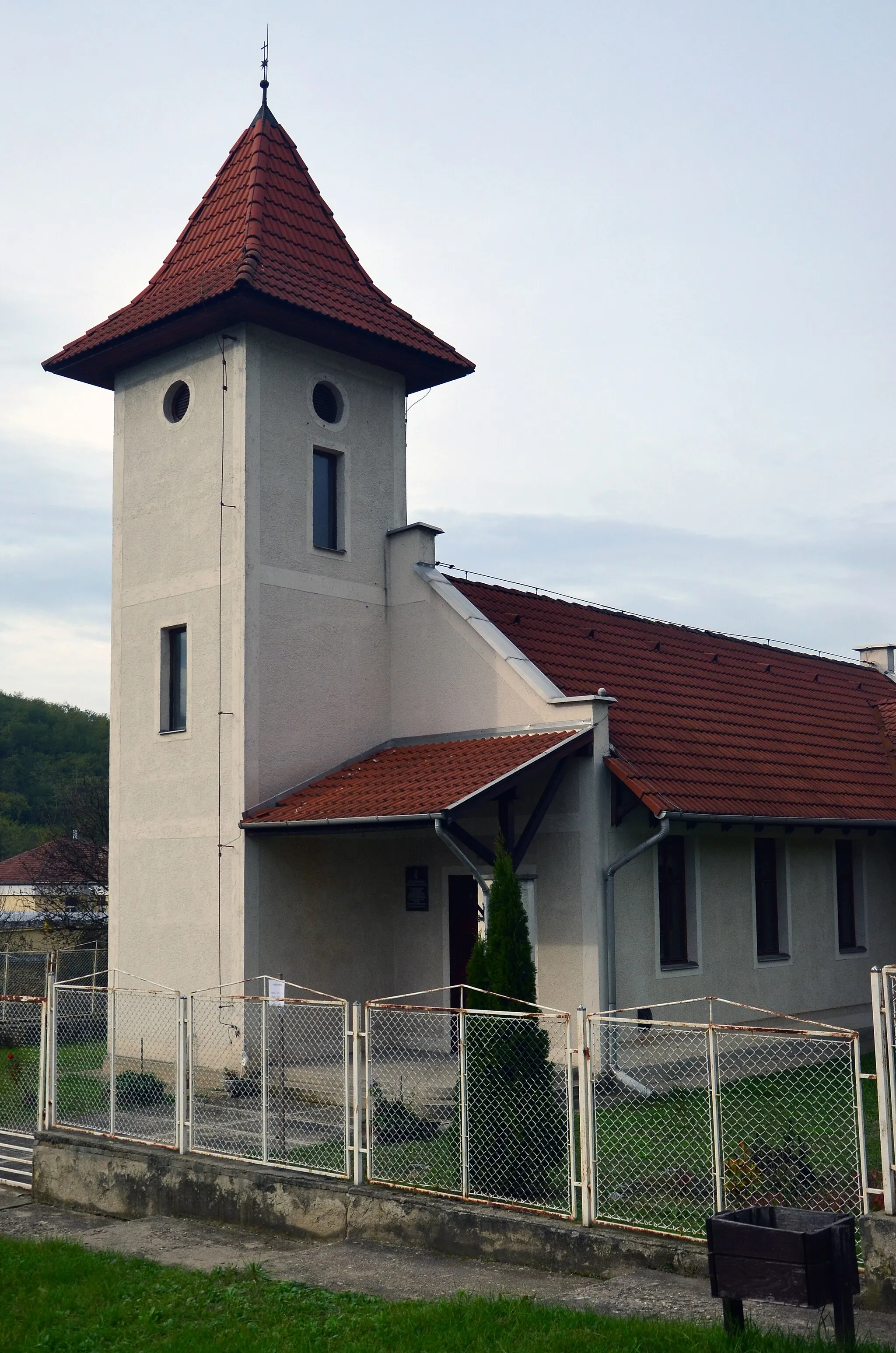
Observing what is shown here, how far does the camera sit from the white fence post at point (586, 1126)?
25.6 ft

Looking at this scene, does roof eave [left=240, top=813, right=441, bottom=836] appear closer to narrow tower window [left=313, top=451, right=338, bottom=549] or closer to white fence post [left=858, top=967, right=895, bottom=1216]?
narrow tower window [left=313, top=451, right=338, bottom=549]

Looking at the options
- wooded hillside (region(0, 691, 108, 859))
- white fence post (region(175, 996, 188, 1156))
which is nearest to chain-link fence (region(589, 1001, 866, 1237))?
white fence post (region(175, 996, 188, 1156))

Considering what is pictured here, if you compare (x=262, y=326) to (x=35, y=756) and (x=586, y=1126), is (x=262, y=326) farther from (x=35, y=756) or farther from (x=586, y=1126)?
(x=35, y=756)

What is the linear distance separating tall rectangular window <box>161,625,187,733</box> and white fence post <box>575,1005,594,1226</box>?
9897 mm

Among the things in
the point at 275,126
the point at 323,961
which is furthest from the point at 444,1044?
the point at 275,126

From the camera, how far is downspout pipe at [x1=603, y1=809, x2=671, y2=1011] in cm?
1427

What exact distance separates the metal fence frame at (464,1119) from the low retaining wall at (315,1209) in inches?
3.5

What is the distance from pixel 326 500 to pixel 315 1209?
33.5 ft

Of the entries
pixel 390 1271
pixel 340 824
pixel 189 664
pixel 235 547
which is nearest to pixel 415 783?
pixel 340 824

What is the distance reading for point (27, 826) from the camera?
80.4 m

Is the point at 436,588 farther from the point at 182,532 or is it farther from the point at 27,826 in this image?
the point at 27,826

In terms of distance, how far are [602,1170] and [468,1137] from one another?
1.01 m

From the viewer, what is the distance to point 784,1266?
18.9ft

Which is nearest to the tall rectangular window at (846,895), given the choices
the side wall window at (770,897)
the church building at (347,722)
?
the church building at (347,722)
